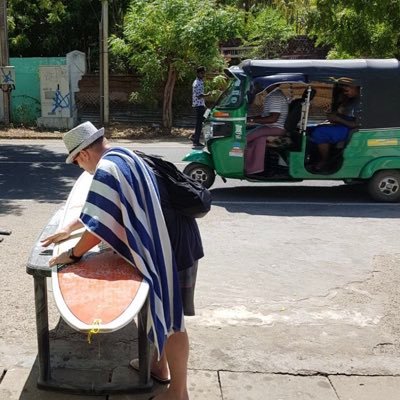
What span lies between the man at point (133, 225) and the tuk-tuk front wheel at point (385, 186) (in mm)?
6062

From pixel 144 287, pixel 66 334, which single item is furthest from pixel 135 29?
pixel 144 287

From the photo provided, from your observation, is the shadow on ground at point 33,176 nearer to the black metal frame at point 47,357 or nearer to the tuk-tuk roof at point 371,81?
the tuk-tuk roof at point 371,81

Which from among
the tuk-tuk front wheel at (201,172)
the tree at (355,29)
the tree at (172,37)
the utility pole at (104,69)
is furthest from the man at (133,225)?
the utility pole at (104,69)

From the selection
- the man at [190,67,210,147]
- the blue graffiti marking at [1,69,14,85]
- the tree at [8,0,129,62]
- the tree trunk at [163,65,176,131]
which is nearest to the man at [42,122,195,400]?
the man at [190,67,210,147]

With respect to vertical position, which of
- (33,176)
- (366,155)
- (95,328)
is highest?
(95,328)

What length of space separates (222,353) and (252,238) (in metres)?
2.77

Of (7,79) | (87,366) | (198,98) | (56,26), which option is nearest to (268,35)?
(198,98)

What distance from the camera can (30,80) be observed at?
61.9ft

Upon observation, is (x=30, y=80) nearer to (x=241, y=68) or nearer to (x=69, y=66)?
(x=69, y=66)

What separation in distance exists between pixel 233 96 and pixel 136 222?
5881 millimetres

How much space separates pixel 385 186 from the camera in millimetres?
8469

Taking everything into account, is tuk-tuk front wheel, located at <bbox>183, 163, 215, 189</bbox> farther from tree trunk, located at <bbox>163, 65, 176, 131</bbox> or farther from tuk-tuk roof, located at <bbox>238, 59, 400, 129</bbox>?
tree trunk, located at <bbox>163, 65, 176, 131</bbox>

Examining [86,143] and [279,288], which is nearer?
[86,143]

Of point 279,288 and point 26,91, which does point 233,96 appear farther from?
point 26,91
